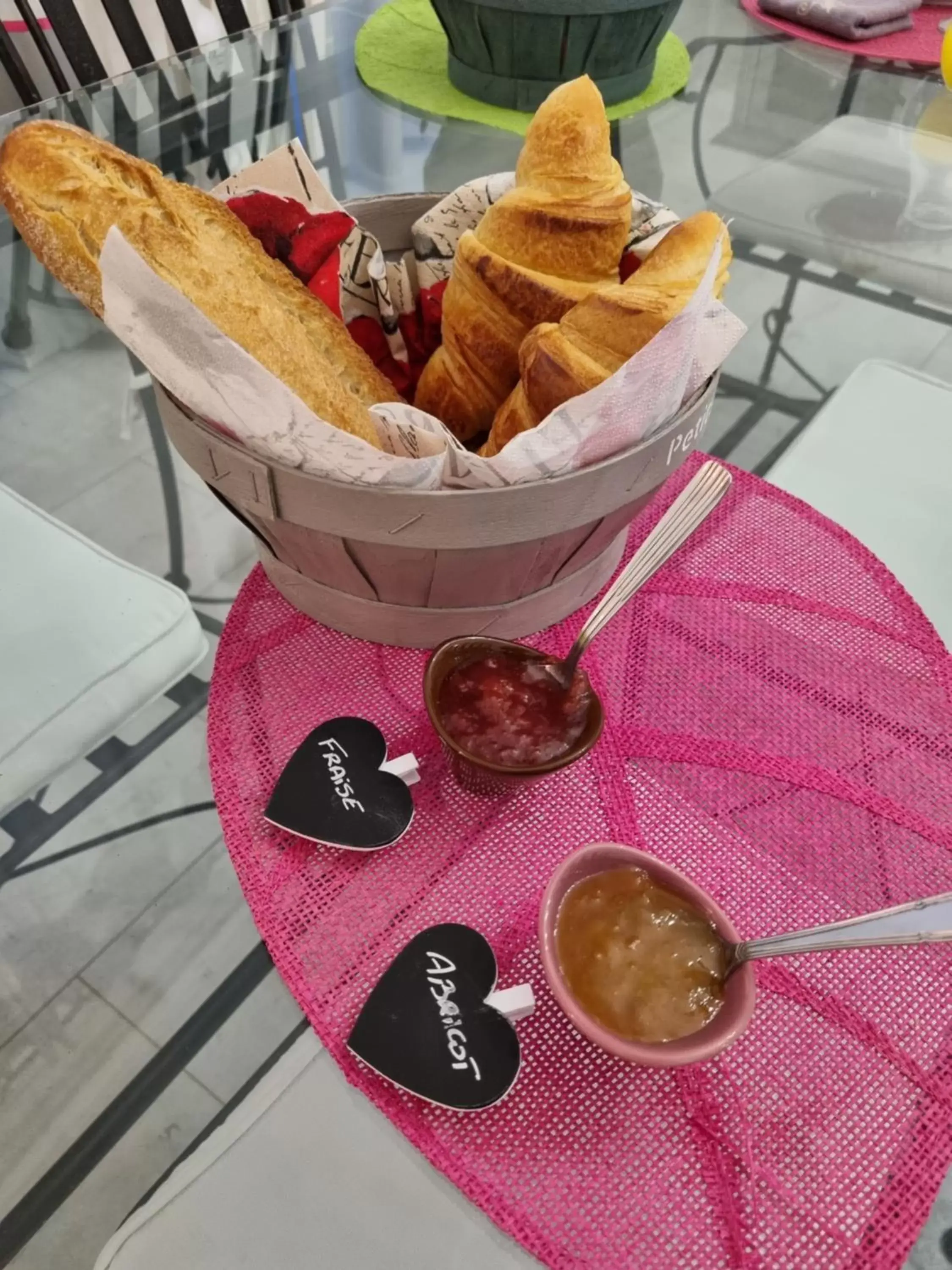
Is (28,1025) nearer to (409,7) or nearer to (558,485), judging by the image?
(558,485)

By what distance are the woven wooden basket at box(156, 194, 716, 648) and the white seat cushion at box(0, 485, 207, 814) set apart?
17 centimetres

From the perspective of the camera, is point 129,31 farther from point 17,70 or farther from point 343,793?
point 343,793

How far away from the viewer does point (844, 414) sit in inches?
41.4

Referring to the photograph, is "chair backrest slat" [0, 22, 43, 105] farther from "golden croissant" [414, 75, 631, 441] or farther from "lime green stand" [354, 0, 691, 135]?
"golden croissant" [414, 75, 631, 441]

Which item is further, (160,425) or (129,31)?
(129,31)

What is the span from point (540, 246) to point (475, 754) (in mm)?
409

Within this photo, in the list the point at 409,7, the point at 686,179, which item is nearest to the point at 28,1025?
the point at 686,179

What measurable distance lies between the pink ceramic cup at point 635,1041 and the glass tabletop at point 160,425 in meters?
0.19

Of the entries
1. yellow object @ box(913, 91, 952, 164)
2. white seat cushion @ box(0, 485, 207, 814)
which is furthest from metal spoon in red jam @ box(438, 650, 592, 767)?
yellow object @ box(913, 91, 952, 164)

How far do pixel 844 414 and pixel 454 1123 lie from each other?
0.92 metres

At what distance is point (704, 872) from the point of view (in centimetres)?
58

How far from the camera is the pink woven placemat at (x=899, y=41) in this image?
142 centimetres

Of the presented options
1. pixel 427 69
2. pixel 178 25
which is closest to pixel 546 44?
pixel 427 69

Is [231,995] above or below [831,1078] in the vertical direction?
below
